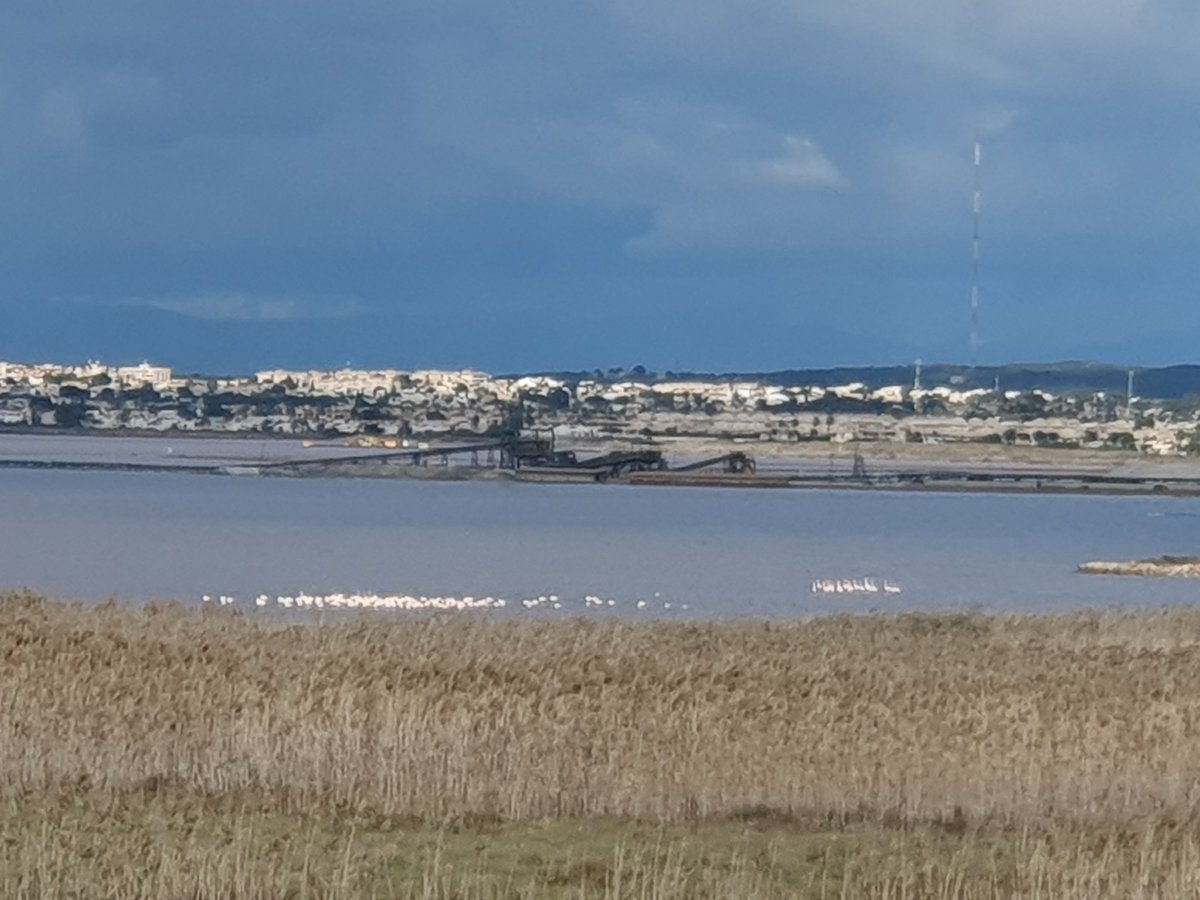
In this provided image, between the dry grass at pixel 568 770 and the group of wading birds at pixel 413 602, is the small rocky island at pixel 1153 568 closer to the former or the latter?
the group of wading birds at pixel 413 602

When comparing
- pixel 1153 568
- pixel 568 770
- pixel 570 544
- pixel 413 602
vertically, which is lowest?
pixel 570 544

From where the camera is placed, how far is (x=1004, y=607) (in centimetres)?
4825

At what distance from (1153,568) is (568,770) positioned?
49.2m

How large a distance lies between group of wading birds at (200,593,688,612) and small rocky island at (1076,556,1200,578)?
1927 cm

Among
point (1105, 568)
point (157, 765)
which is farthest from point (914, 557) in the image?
point (157, 765)

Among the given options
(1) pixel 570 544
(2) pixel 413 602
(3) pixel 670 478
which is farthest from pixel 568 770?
(3) pixel 670 478

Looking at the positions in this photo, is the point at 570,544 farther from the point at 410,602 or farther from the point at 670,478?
the point at 670,478

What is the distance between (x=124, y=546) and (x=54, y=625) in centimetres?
4300

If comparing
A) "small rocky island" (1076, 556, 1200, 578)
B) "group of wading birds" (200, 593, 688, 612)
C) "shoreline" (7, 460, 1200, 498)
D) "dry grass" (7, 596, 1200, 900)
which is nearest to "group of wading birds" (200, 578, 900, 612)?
"group of wading birds" (200, 593, 688, 612)

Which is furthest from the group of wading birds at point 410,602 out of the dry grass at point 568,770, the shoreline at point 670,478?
the shoreline at point 670,478

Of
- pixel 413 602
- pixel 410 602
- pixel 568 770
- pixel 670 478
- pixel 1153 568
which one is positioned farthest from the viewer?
pixel 670 478

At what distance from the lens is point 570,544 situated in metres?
73.4

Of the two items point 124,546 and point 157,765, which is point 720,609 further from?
point 157,765

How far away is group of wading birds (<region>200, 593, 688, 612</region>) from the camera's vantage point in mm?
42219
